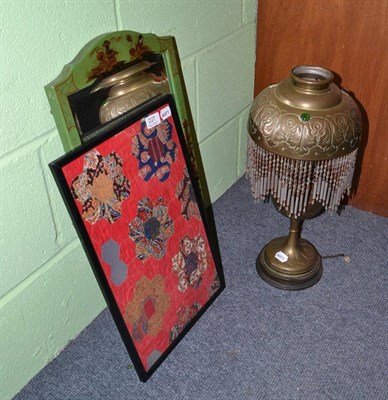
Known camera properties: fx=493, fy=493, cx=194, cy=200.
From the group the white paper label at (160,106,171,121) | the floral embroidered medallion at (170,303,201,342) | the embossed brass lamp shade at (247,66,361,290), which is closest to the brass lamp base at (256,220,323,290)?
the embossed brass lamp shade at (247,66,361,290)

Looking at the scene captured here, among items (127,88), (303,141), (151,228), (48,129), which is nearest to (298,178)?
(303,141)

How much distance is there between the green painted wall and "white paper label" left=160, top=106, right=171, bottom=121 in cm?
24

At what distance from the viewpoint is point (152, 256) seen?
1401 millimetres

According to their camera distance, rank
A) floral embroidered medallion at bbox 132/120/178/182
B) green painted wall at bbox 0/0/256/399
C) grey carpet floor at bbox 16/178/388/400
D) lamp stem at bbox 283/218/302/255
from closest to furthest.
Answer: green painted wall at bbox 0/0/256/399 → floral embroidered medallion at bbox 132/120/178/182 → grey carpet floor at bbox 16/178/388/400 → lamp stem at bbox 283/218/302/255

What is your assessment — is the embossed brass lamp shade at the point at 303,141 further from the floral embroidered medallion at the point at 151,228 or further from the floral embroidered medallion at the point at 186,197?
the floral embroidered medallion at the point at 151,228

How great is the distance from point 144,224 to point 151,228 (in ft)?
0.11

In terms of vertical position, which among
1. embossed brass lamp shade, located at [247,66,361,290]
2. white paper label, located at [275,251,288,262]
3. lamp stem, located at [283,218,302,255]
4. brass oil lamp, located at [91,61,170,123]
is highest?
brass oil lamp, located at [91,61,170,123]

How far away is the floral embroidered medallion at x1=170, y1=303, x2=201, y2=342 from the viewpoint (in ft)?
4.96

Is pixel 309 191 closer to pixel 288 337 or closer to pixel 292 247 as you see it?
pixel 292 247

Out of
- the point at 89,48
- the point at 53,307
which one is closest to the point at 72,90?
the point at 89,48

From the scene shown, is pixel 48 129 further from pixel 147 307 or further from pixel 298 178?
pixel 298 178

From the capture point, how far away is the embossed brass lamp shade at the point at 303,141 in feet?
4.29

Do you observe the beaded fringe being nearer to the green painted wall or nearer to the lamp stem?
the lamp stem

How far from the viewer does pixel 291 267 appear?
1.70m
